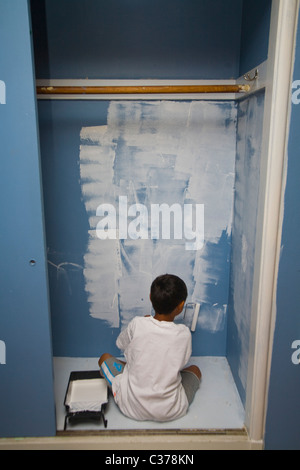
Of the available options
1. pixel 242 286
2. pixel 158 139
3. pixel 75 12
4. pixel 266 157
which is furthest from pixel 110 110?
pixel 242 286

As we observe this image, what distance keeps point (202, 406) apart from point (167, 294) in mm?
575

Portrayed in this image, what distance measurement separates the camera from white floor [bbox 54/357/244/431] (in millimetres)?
1580

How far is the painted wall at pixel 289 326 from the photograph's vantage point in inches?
49.9

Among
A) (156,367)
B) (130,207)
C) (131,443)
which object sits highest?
(130,207)

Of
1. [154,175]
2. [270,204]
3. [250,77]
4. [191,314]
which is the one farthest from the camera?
[191,314]

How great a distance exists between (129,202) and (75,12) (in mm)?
882

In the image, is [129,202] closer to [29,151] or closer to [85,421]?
[29,151]

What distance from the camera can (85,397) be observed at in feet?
5.46

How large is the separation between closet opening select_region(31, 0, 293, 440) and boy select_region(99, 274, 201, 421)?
0.09 metres

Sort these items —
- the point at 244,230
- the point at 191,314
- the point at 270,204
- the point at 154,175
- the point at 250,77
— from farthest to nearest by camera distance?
the point at 191,314
the point at 154,175
the point at 244,230
the point at 250,77
the point at 270,204

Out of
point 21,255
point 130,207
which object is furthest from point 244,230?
point 21,255

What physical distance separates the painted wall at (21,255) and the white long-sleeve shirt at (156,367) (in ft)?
1.14

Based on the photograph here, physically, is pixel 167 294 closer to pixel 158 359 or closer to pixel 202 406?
pixel 158 359

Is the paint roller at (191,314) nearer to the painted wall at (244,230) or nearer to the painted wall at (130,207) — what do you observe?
the painted wall at (130,207)
